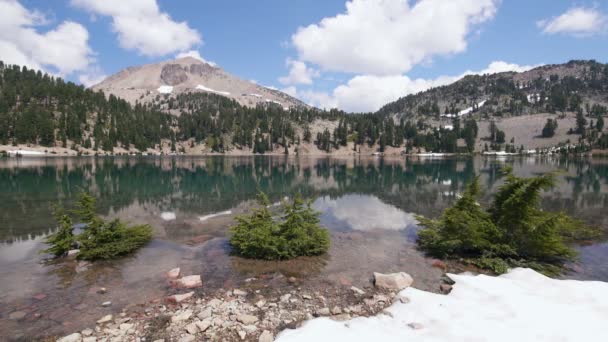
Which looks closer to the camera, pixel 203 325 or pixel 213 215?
pixel 203 325

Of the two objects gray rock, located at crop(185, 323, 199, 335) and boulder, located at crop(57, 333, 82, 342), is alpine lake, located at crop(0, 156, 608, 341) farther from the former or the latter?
gray rock, located at crop(185, 323, 199, 335)

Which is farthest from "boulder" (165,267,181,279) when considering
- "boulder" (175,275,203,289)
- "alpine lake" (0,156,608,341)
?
"boulder" (175,275,203,289)

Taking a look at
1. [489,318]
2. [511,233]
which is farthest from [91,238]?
[511,233]

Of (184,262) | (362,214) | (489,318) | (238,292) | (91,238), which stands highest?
(91,238)

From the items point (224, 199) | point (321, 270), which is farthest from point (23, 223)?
point (321, 270)

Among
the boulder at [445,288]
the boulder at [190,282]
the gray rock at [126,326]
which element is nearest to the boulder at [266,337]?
the gray rock at [126,326]

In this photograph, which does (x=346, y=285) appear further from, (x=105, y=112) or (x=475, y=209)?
(x=105, y=112)

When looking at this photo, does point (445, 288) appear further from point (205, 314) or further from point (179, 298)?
point (179, 298)

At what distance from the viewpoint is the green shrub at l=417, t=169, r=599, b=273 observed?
13.6 m

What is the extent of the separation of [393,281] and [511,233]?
743cm

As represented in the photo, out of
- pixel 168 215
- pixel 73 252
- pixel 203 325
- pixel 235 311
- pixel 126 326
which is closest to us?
pixel 203 325

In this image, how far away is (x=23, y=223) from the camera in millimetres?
21766

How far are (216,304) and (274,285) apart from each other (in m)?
2.55

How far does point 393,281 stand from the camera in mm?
11234
